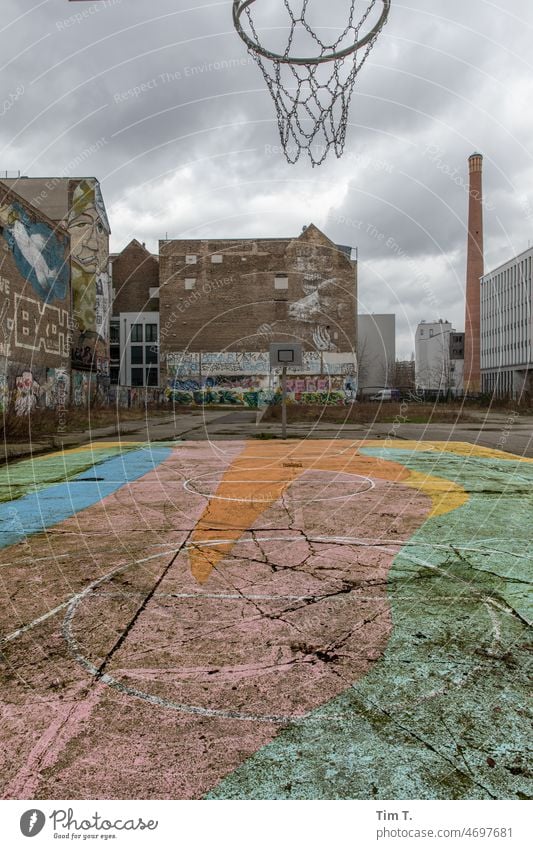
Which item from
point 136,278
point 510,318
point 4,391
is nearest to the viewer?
point 4,391

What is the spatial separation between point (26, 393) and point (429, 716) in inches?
935

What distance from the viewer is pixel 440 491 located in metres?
7.03

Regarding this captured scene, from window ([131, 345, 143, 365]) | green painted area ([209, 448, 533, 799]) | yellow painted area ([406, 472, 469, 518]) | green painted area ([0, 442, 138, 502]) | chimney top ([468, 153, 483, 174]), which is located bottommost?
green painted area ([209, 448, 533, 799])

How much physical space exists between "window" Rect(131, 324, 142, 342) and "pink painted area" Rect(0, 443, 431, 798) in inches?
1833

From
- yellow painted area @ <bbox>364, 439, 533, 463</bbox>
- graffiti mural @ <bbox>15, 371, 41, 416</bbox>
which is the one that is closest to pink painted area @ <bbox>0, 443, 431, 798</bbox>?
yellow painted area @ <bbox>364, 439, 533, 463</bbox>

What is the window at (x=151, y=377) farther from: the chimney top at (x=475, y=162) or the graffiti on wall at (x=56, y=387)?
the chimney top at (x=475, y=162)

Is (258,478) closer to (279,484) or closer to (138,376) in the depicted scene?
(279,484)

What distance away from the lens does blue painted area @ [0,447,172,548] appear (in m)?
5.30

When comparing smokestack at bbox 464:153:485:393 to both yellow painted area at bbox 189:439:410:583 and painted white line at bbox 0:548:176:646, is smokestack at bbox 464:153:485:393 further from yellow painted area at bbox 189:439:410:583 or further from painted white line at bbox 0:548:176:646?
painted white line at bbox 0:548:176:646

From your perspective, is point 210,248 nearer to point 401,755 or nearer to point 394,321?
point 394,321

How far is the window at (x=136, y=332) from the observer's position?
5020 centimetres

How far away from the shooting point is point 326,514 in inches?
226

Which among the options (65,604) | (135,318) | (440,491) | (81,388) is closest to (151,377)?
(135,318)
